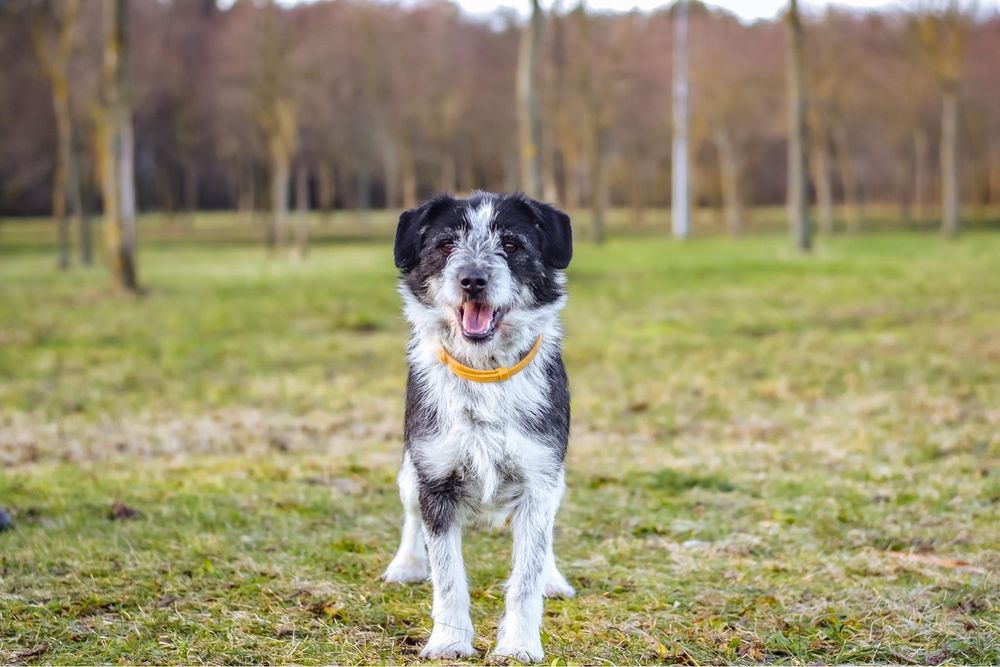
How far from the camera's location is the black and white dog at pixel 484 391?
4.36 m

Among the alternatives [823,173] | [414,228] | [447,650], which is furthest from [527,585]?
[823,173]

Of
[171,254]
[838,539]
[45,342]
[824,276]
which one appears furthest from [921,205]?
[838,539]

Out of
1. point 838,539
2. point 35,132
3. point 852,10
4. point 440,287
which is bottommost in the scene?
point 838,539

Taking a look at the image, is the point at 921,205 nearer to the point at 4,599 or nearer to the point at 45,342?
the point at 45,342

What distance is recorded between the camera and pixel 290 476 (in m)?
7.51

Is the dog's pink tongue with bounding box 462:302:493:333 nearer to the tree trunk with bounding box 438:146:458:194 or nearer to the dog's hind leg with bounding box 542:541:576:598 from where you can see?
the dog's hind leg with bounding box 542:541:576:598

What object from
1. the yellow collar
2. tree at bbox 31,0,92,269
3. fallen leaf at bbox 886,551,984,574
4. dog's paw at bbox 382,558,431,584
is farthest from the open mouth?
tree at bbox 31,0,92,269

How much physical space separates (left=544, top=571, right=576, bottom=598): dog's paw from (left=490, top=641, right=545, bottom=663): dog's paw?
0.73m

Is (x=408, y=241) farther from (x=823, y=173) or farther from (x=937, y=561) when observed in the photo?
(x=823, y=173)

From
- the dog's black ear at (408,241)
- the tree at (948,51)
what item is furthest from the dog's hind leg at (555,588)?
the tree at (948,51)

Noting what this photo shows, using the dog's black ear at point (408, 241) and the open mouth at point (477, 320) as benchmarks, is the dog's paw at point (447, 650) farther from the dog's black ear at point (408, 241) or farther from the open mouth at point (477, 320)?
the dog's black ear at point (408, 241)

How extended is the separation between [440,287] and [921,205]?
49.1m

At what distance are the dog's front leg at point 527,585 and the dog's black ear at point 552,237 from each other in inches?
41.0

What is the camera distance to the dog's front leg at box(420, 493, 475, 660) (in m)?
4.37
